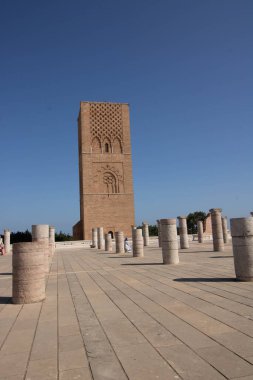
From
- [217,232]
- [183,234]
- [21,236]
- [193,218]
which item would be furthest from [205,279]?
[193,218]

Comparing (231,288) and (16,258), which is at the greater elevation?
(16,258)

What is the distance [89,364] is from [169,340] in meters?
0.81

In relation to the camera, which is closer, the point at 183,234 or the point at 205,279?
the point at 205,279

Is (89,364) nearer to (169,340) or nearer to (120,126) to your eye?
(169,340)

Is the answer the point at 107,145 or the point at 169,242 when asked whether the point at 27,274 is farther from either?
the point at 107,145

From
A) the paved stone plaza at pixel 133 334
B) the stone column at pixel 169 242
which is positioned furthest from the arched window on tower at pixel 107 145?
the paved stone plaza at pixel 133 334

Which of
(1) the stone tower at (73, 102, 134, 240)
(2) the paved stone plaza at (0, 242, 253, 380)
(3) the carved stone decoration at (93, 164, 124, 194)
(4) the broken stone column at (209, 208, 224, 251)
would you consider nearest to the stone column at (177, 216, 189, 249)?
(4) the broken stone column at (209, 208, 224, 251)

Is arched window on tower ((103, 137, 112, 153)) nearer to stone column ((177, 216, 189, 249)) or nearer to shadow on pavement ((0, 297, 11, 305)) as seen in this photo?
stone column ((177, 216, 189, 249))

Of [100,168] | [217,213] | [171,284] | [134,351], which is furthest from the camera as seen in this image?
[100,168]

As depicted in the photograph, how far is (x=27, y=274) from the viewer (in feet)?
18.1

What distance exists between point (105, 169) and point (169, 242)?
3039cm

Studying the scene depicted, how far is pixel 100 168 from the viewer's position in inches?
1577

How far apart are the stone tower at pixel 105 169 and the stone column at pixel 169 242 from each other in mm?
27592

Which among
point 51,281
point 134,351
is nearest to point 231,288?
point 134,351
